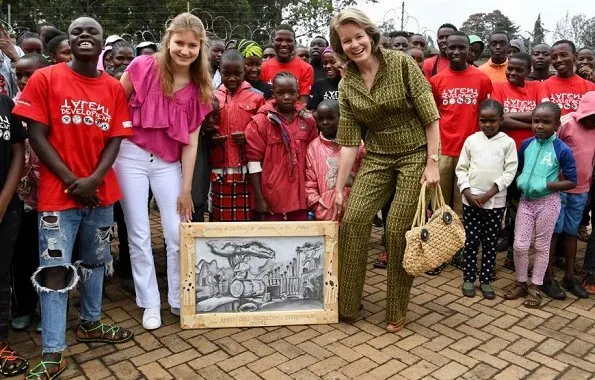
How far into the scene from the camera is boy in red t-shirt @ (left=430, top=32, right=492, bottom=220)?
4.92 meters

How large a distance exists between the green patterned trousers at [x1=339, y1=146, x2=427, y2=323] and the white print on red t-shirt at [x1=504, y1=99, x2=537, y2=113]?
187 cm

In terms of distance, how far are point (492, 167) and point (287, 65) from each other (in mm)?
2721

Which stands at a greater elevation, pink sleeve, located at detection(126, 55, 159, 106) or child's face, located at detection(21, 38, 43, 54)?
child's face, located at detection(21, 38, 43, 54)

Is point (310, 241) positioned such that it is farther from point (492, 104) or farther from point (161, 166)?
point (492, 104)

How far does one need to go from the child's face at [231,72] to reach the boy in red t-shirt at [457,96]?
198cm

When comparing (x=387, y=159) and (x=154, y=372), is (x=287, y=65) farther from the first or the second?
(x=154, y=372)

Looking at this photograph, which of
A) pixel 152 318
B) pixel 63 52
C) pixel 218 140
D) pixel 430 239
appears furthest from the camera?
pixel 63 52

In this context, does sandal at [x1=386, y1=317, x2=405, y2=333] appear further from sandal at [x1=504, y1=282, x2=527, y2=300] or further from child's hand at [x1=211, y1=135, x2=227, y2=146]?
child's hand at [x1=211, y1=135, x2=227, y2=146]

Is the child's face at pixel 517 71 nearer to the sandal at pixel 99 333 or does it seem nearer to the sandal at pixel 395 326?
the sandal at pixel 395 326

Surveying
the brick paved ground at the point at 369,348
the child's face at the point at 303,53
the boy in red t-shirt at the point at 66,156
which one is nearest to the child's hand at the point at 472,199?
the brick paved ground at the point at 369,348

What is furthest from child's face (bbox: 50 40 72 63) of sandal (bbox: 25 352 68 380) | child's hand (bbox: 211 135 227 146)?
sandal (bbox: 25 352 68 380)

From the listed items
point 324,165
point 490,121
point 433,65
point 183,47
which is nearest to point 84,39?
point 183,47

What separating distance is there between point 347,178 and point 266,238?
78 centimetres

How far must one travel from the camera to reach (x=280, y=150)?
4.12 metres
